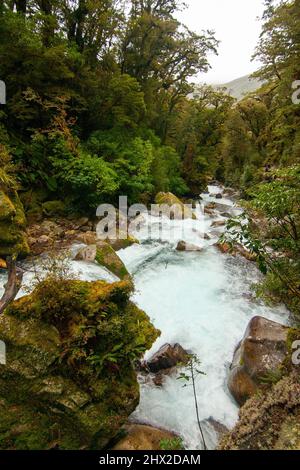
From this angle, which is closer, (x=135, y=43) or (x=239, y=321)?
(x=239, y=321)

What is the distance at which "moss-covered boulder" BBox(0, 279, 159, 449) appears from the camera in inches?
118

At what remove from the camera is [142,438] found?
11.0ft

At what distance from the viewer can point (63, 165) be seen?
10.5m

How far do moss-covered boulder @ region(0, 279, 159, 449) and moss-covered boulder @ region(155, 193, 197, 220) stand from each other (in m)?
10.7

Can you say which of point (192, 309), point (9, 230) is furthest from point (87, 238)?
point (192, 309)

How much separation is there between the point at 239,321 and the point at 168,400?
267cm

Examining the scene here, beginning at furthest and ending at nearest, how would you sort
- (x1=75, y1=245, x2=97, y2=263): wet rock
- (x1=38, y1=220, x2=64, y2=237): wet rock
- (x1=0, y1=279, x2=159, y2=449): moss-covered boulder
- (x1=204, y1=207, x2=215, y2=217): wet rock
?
(x1=204, y1=207, x2=215, y2=217): wet rock < (x1=38, y1=220, x2=64, y2=237): wet rock < (x1=75, y1=245, x2=97, y2=263): wet rock < (x1=0, y1=279, x2=159, y2=449): moss-covered boulder

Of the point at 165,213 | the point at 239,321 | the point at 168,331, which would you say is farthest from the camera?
the point at 165,213

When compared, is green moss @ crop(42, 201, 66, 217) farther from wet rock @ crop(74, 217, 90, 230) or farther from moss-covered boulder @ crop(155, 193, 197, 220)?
moss-covered boulder @ crop(155, 193, 197, 220)

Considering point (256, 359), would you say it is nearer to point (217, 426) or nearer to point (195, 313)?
point (217, 426)

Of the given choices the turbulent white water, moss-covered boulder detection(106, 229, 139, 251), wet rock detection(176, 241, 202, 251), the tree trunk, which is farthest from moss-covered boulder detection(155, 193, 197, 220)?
the tree trunk
